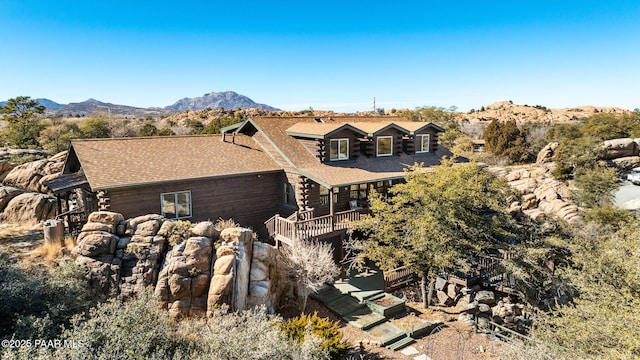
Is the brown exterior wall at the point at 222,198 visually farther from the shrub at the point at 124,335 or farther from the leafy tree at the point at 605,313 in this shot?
the leafy tree at the point at 605,313

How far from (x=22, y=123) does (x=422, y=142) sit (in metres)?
41.6

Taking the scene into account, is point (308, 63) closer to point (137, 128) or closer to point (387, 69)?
point (387, 69)

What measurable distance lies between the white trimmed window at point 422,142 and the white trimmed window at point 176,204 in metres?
14.9

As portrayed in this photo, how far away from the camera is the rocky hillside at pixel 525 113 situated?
80375 mm

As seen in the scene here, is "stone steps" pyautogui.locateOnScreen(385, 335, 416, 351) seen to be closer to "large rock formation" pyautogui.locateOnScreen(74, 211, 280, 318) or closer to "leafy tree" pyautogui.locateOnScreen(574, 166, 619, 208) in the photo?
"large rock formation" pyautogui.locateOnScreen(74, 211, 280, 318)

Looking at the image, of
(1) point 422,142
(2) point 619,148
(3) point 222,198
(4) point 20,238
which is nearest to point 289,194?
(3) point 222,198

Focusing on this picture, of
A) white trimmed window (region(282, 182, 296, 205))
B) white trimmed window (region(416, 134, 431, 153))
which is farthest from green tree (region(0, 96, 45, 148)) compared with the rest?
white trimmed window (region(416, 134, 431, 153))

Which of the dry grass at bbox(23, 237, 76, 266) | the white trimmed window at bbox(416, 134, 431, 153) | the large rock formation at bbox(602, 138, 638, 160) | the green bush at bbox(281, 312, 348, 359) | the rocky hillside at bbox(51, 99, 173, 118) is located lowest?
the green bush at bbox(281, 312, 348, 359)

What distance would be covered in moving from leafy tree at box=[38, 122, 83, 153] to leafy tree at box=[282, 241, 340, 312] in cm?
2974

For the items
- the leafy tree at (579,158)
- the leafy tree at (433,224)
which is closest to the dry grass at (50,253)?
the leafy tree at (433,224)

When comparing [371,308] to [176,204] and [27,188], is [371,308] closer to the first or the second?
[176,204]

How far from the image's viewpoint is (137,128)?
50.1 metres

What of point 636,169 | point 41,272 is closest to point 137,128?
point 41,272

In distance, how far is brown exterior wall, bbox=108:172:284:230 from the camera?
609 inches
